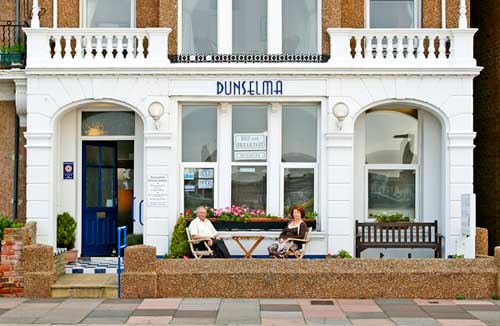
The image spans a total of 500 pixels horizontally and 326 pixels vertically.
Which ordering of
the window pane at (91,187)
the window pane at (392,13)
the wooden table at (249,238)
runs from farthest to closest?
the window pane at (91,187), the window pane at (392,13), the wooden table at (249,238)

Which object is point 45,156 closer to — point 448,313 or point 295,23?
point 295,23

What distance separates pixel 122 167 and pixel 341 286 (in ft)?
21.3

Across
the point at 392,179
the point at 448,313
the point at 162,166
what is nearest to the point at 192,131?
the point at 162,166

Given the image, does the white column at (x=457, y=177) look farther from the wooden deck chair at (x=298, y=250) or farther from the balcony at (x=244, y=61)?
the wooden deck chair at (x=298, y=250)

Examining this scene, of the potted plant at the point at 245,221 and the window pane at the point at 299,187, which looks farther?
the window pane at the point at 299,187

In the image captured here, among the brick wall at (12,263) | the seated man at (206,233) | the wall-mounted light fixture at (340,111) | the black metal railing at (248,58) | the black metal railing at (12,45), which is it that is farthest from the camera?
the black metal railing at (12,45)

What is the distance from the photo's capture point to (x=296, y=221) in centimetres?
1438

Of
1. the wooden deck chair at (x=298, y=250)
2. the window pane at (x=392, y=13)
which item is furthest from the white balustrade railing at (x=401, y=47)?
the wooden deck chair at (x=298, y=250)

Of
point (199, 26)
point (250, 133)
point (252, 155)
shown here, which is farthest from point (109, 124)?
point (252, 155)

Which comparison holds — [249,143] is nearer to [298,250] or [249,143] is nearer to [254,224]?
[254,224]

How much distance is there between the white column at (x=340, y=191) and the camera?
49.3 ft

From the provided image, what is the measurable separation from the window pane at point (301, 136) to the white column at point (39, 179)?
16.1ft

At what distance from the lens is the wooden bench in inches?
596

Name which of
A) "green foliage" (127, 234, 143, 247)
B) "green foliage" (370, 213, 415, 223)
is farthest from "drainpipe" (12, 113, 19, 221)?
"green foliage" (370, 213, 415, 223)
